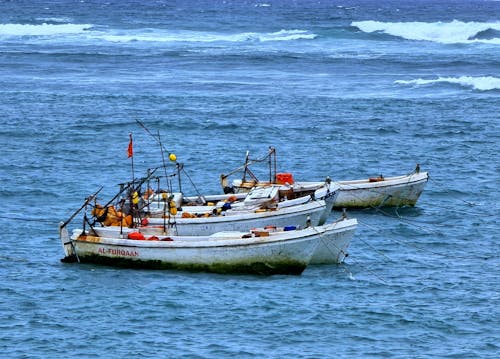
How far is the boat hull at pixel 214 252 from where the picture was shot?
3266cm

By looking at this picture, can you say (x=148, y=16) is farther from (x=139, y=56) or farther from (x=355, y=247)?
(x=355, y=247)

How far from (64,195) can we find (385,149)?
57.5 feet

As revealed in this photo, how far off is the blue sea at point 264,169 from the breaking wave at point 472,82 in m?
0.18

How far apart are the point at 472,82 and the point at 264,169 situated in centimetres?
3048

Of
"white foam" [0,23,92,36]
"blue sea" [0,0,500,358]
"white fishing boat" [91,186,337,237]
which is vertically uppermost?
"white foam" [0,23,92,36]

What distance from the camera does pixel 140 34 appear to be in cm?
12000

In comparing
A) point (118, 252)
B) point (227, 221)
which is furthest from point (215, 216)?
point (118, 252)

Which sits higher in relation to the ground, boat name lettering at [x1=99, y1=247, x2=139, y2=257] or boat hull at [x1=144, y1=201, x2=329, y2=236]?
boat hull at [x1=144, y1=201, x2=329, y2=236]

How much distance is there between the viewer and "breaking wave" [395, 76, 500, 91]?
250 ft

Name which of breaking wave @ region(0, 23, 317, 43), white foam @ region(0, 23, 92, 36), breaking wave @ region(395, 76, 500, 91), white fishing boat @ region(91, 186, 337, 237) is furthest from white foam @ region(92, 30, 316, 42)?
white fishing boat @ region(91, 186, 337, 237)

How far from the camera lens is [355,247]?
37719mm

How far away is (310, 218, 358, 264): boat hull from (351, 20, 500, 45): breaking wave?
8512 centimetres

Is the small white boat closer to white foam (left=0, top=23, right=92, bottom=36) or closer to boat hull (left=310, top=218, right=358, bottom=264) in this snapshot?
boat hull (left=310, top=218, right=358, bottom=264)

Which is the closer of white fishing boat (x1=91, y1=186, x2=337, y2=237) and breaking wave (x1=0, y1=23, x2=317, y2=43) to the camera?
white fishing boat (x1=91, y1=186, x2=337, y2=237)
